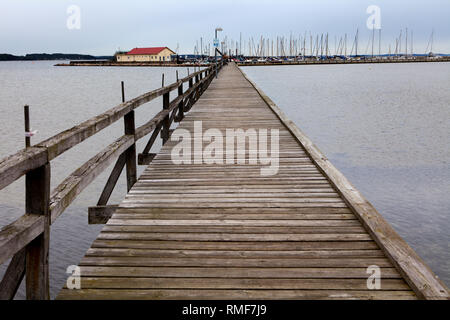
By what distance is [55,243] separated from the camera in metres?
→ 8.77

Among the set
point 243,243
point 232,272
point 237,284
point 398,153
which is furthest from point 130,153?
point 398,153

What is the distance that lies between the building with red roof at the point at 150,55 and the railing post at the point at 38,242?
162m

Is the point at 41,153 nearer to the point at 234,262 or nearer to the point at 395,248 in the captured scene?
the point at 234,262

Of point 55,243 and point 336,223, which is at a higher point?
point 336,223

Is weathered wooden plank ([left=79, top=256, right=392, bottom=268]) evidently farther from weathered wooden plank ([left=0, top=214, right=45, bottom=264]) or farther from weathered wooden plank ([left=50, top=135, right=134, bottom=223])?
weathered wooden plank ([left=0, top=214, right=45, bottom=264])

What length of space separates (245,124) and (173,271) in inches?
295

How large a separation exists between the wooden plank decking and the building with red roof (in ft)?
523

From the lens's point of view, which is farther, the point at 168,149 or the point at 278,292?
the point at 168,149

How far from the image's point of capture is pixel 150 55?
160 meters

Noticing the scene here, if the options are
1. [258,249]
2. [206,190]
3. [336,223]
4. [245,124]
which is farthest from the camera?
[245,124]

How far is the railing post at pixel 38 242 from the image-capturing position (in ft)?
9.36
